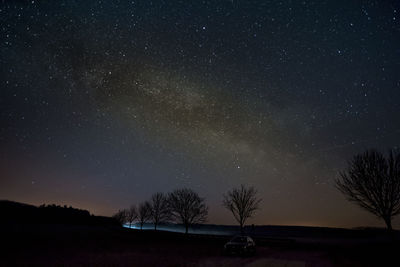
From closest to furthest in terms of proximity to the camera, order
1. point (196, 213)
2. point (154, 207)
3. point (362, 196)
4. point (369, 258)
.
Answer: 1. point (369, 258)
2. point (362, 196)
3. point (196, 213)
4. point (154, 207)

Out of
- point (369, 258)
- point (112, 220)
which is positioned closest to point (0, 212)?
point (112, 220)

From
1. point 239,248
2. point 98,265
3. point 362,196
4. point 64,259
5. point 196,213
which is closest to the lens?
point 98,265

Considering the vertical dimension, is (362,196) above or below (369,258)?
above

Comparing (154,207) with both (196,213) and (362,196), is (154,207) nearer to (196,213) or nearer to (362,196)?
(196,213)

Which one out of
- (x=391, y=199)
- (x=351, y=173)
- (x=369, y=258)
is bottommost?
(x=369, y=258)

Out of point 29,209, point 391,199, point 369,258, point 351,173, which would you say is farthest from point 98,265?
point 29,209

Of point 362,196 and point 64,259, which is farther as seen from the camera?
point 362,196

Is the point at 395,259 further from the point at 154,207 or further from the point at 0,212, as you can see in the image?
the point at 0,212

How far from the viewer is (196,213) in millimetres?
50281

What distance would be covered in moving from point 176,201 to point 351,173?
1532 inches

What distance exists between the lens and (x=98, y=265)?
12148 millimetres

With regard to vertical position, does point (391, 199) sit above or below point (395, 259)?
above

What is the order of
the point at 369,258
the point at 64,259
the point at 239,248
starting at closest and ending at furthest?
the point at 64,259 < the point at 369,258 < the point at 239,248

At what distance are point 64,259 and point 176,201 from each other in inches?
1550
